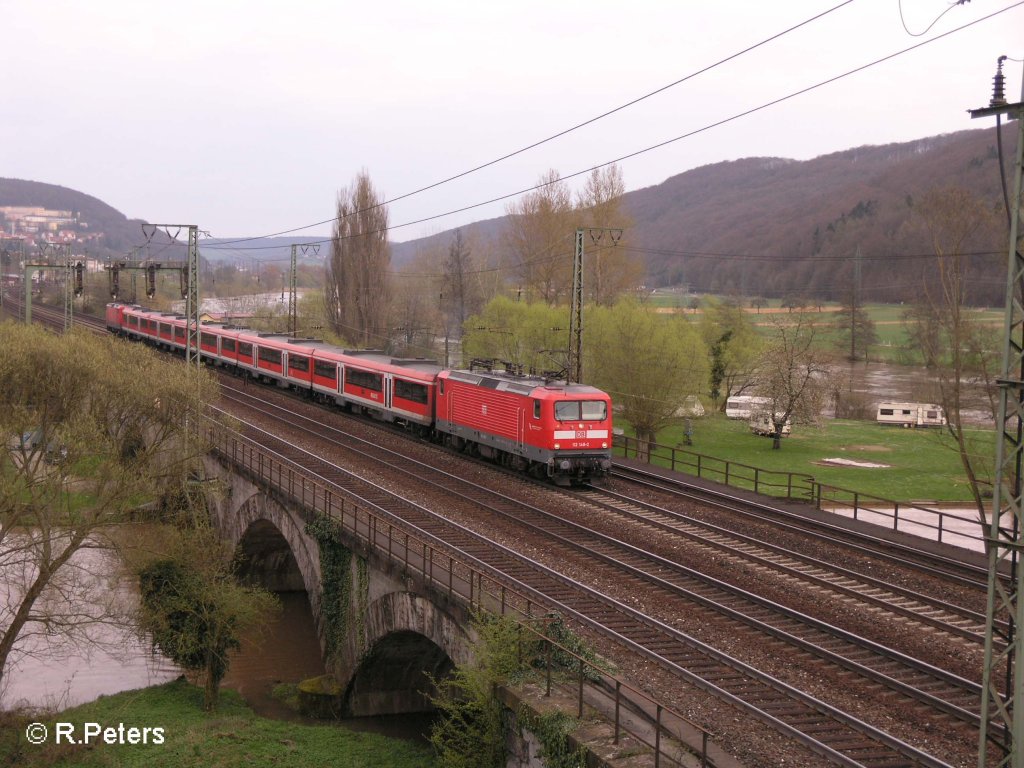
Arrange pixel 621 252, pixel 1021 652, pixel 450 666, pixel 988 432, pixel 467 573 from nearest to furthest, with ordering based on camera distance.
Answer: pixel 1021 652, pixel 467 573, pixel 450 666, pixel 988 432, pixel 621 252

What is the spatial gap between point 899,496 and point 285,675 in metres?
30.4

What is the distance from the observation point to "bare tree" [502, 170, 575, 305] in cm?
7038

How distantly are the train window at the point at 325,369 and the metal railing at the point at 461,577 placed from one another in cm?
1139

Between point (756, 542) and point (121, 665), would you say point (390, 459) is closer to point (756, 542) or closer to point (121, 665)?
point (121, 665)

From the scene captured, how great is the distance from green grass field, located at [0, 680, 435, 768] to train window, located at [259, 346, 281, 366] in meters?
31.0

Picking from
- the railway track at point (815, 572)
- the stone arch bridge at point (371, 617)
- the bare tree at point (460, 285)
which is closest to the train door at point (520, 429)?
the railway track at point (815, 572)

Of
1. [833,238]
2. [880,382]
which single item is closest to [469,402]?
[880,382]

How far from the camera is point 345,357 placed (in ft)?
148

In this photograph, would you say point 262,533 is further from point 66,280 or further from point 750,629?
point 66,280

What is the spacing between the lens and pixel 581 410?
29047mm

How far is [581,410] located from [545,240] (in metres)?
43.8

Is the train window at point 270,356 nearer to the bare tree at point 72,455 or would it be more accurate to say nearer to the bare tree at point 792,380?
the bare tree at point 72,455

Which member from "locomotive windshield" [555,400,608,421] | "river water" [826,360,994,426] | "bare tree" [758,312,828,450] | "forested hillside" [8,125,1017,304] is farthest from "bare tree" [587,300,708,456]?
"river water" [826,360,994,426]

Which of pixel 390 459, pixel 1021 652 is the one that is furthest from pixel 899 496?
pixel 1021 652
